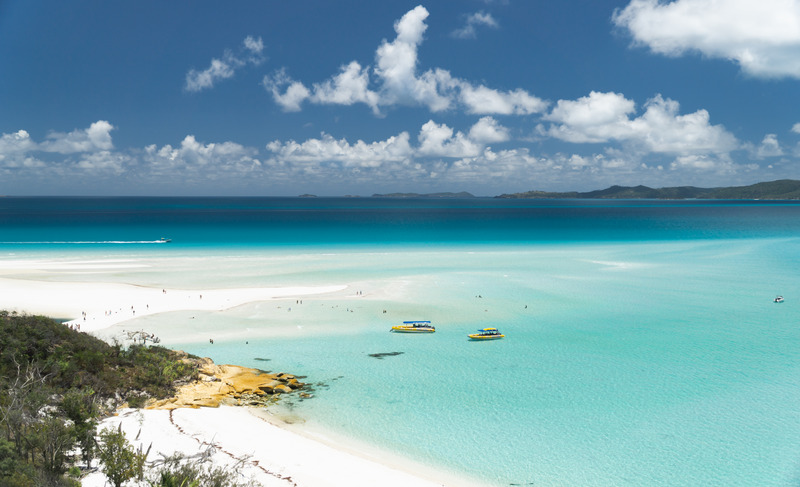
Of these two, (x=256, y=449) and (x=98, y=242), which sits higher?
(x=98, y=242)

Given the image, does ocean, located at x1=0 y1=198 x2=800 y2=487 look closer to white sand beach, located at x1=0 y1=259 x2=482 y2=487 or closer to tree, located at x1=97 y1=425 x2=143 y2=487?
white sand beach, located at x1=0 y1=259 x2=482 y2=487

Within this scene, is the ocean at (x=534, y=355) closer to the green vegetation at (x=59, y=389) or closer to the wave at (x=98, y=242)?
the green vegetation at (x=59, y=389)

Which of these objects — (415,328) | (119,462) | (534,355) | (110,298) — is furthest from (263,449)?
(110,298)

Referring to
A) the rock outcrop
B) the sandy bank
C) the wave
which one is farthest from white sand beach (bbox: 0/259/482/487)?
the wave

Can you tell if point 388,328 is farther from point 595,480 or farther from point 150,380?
point 595,480

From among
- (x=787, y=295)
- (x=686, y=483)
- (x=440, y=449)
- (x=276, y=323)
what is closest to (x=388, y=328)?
(x=276, y=323)

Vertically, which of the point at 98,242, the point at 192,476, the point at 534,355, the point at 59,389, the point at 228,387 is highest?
the point at 98,242

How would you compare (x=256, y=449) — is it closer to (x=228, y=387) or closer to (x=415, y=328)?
(x=228, y=387)
